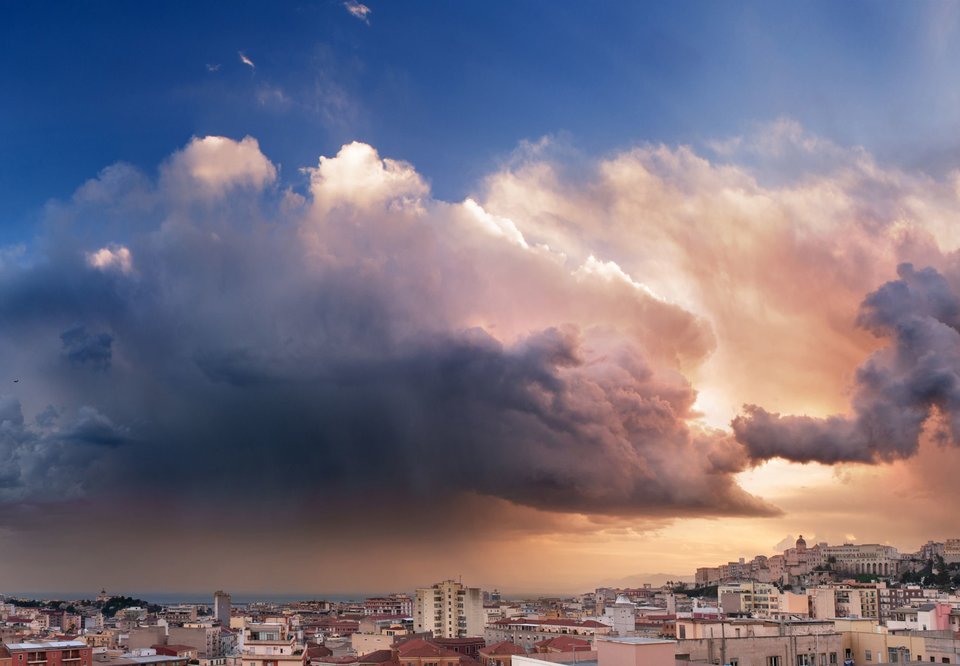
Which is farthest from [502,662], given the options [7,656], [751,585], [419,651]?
[751,585]

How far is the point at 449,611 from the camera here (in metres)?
92.9

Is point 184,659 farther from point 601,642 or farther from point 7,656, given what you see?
point 601,642

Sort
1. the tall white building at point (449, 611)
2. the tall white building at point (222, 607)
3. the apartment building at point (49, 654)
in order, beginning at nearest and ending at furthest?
the apartment building at point (49, 654)
the tall white building at point (449, 611)
the tall white building at point (222, 607)

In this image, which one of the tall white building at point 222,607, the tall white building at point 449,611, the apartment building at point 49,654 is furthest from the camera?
the tall white building at point 222,607

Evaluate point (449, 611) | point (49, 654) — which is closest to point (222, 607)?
point (449, 611)

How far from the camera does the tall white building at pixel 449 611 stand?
9225cm

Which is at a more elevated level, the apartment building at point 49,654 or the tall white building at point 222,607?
the apartment building at point 49,654

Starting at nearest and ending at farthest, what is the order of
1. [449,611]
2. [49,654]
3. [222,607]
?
[49,654] → [449,611] → [222,607]

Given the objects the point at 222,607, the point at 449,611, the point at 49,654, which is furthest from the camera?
the point at 222,607

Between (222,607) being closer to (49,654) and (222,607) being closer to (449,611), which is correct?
(449,611)

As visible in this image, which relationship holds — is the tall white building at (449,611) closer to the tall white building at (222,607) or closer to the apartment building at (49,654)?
the apartment building at (49,654)

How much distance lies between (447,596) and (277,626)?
56.1 feet

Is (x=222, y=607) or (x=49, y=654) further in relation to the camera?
(x=222, y=607)

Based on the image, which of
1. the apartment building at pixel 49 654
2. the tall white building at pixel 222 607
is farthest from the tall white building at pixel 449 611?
the tall white building at pixel 222 607
